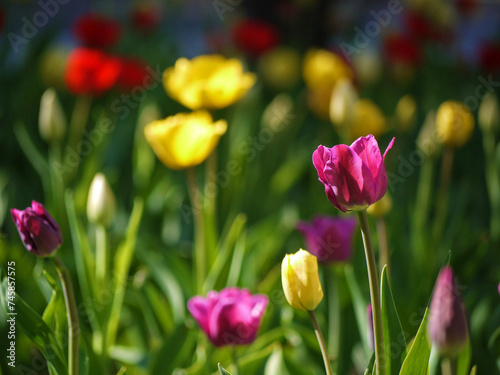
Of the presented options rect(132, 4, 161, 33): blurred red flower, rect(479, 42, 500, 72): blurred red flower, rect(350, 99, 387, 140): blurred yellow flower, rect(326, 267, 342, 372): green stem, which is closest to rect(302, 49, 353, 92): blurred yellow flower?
rect(350, 99, 387, 140): blurred yellow flower

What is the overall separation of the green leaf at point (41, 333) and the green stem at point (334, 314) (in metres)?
0.41

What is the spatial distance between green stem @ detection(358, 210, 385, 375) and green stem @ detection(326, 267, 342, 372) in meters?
0.35

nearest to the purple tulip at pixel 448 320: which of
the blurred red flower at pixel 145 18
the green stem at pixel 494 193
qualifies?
the green stem at pixel 494 193

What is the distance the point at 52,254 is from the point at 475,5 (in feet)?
7.78

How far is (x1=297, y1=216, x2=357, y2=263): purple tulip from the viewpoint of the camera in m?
0.91

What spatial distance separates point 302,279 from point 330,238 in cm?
34

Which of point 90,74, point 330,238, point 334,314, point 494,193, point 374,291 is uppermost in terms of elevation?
point 374,291

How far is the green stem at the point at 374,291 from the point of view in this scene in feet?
1.75

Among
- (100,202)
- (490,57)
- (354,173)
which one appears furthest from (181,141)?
(490,57)

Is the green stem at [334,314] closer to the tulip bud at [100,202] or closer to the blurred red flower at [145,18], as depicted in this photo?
the tulip bud at [100,202]

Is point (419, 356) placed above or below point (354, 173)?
below

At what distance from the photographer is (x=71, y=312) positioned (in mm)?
638

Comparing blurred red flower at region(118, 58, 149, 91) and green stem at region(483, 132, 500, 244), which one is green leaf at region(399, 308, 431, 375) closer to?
green stem at region(483, 132, 500, 244)

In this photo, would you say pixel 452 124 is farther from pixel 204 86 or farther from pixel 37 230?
pixel 37 230
